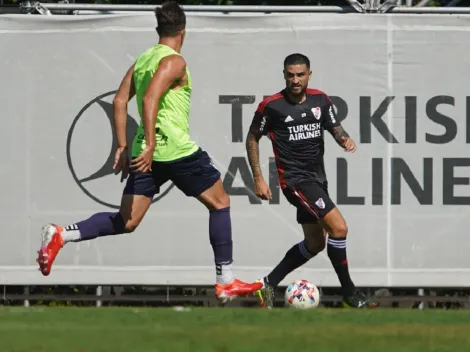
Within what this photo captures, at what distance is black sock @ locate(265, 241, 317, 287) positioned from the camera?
9.77 m

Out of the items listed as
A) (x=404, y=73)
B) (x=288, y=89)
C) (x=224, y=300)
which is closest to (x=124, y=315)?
(x=224, y=300)

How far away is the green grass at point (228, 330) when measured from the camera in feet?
18.3

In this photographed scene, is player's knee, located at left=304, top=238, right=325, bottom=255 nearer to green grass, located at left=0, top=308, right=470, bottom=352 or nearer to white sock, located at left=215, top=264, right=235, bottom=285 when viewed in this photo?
white sock, located at left=215, top=264, right=235, bottom=285

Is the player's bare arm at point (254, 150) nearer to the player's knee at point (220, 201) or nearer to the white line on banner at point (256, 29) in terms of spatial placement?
the player's knee at point (220, 201)

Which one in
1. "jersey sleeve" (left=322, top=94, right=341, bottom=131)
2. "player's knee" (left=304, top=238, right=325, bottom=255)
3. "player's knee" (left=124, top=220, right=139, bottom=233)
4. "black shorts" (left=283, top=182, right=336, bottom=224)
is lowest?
"player's knee" (left=304, top=238, right=325, bottom=255)

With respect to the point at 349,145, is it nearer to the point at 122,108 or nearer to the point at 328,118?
the point at 328,118

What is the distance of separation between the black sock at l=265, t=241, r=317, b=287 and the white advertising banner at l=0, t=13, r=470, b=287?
4.31 feet

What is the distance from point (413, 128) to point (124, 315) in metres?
4.61

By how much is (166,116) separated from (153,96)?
0.32m

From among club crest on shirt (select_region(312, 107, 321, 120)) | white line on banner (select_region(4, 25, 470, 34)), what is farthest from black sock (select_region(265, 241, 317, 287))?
white line on banner (select_region(4, 25, 470, 34))

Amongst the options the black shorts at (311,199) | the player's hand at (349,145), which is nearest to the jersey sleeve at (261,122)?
the black shorts at (311,199)

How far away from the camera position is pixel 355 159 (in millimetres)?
11234

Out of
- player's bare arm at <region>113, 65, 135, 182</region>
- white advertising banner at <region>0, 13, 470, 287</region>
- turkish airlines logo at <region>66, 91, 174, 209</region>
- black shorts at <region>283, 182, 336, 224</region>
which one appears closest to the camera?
player's bare arm at <region>113, 65, 135, 182</region>

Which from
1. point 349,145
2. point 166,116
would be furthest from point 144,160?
point 349,145
